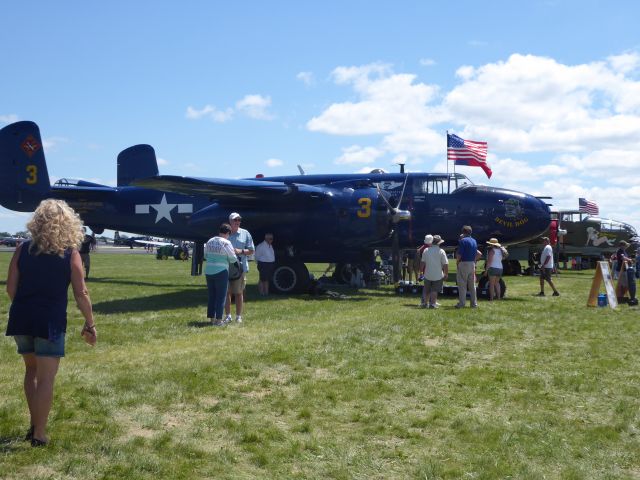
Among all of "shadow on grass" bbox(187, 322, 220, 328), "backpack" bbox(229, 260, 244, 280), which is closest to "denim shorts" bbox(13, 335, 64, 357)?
"shadow on grass" bbox(187, 322, 220, 328)

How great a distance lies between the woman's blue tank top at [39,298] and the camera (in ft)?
16.2

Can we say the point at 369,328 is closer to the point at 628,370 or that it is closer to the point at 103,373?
the point at 628,370

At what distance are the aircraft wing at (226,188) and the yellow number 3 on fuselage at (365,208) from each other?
3.60ft

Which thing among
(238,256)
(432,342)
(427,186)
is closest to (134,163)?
(427,186)

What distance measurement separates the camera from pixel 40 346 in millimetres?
4957

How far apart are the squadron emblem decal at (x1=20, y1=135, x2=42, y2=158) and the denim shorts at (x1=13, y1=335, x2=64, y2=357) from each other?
18237mm

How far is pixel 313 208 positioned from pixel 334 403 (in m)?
11.9

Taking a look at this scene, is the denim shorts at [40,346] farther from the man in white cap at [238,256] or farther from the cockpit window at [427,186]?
the cockpit window at [427,186]

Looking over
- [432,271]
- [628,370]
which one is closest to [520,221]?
[432,271]

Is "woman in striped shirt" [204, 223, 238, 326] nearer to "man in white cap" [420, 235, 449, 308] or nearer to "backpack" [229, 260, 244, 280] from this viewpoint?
"backpack" [229, 260, 244, 280]

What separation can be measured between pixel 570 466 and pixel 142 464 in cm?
309

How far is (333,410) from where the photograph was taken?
6.14 m

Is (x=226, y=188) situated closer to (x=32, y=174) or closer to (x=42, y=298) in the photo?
(x=32, y=174)

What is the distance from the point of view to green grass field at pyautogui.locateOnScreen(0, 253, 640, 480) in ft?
15.6
